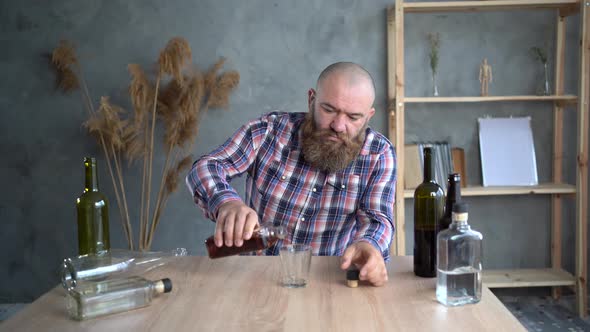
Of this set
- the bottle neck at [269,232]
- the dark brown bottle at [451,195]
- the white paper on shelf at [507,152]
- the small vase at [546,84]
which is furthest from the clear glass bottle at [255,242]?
the small vase at [546,84]

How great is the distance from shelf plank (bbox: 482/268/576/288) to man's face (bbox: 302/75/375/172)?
72.3 inches

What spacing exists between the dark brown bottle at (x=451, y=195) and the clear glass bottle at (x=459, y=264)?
0.11 meters

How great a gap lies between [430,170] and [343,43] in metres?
2.29

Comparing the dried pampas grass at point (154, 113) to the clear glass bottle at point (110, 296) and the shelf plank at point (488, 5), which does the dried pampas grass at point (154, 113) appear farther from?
the clear glass bottle at point (110, 296)

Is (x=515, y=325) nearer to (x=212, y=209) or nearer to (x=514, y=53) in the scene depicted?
(x=212, y=209)

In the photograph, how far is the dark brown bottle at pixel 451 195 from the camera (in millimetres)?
1371

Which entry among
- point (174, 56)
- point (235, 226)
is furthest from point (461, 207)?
point (174, 56)

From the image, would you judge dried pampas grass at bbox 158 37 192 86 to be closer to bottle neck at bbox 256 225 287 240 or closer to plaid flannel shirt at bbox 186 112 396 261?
plaid flannel shirt at bbox 186 112 396 261

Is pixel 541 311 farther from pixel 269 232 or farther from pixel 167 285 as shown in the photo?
pixel 167 285

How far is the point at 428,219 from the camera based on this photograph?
146cm

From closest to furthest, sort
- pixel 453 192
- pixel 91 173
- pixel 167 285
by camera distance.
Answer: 1. pixel 167 285
2. pixel 453 192
3. pixel 91 173

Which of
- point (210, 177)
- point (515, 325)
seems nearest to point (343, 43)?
point (210, 177)

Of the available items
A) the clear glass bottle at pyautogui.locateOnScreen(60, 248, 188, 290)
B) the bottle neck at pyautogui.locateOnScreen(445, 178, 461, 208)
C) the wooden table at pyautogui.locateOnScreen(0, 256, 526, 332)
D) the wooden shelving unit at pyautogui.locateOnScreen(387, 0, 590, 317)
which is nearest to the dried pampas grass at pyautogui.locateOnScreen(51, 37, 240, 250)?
the wooden shelving unit at pyautogui.locateOnScreen(387, 0, 590, 317)

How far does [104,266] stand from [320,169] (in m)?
0.96
